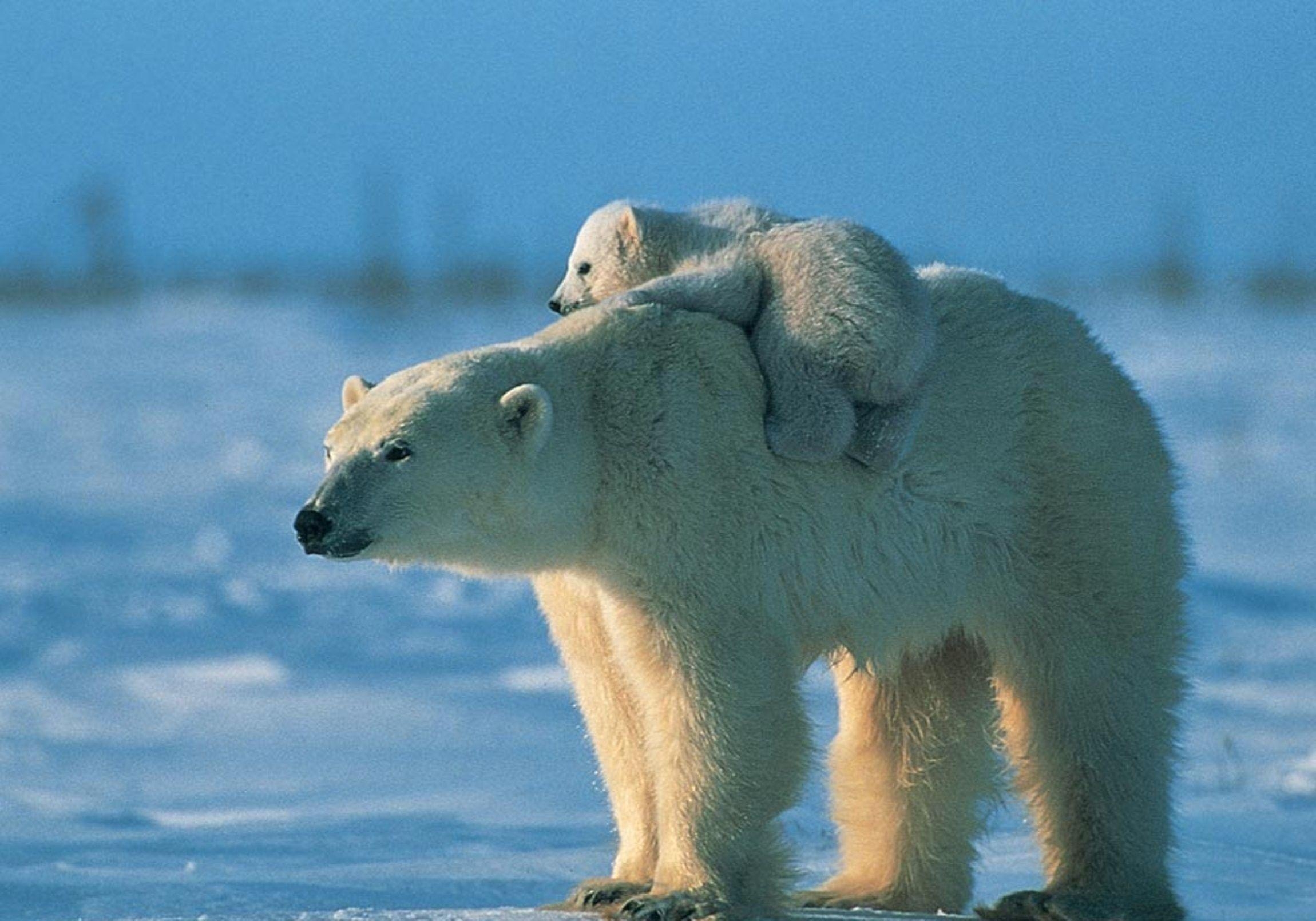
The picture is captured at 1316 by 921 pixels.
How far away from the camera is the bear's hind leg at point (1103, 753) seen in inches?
181

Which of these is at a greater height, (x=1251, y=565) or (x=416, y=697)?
(x=1251, y=565)

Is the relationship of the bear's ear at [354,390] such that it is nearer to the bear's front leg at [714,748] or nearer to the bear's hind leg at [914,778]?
the bear's front leg at [714,748]

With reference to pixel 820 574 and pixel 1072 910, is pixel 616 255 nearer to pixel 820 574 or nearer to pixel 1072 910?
pixel 820 574

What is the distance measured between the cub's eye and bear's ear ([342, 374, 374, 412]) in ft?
1.25

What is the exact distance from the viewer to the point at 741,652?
4.03 meters

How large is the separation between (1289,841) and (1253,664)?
4.57 m

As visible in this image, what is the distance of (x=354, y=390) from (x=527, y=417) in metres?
0.58

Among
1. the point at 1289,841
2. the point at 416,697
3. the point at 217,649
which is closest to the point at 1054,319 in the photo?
the point at 1289,841

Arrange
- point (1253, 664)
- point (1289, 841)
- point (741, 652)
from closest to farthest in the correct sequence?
1. point (741, 652)
2. point (1289, 841)
3. point (1253, 664)

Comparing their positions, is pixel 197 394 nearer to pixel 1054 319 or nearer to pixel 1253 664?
pixel 1253 664

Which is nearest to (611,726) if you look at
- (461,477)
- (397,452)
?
(461,477)

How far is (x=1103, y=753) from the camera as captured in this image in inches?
182

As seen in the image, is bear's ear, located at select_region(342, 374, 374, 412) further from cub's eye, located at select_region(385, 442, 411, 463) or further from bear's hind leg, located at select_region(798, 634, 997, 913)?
bear's hind leg, located at select_region(798, 634, 997, 913)

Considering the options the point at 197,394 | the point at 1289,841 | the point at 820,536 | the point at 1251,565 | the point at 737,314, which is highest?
the point at 197,394
